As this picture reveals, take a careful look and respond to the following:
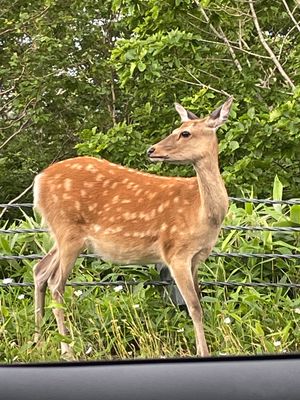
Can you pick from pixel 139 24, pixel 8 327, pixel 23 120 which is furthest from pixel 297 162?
pixel 23 120

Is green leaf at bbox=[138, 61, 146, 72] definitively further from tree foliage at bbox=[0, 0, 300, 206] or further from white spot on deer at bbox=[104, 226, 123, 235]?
Result: white spot on deer at bbox=[104, 226, 123, 235]

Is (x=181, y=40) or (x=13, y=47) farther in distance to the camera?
(x=13, y=47)

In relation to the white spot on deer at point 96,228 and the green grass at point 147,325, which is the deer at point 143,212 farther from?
the green grass at point 147,325

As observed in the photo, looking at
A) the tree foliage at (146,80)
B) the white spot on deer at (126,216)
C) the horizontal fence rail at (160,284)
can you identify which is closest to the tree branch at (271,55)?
the tree foliage at (146,80)

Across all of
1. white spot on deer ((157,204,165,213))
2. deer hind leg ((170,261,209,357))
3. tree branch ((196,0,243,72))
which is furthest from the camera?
tree branch ((196,0,243,72))

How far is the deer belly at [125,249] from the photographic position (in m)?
Answer: 2.77

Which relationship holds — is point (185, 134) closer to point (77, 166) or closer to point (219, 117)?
point (219, 117)

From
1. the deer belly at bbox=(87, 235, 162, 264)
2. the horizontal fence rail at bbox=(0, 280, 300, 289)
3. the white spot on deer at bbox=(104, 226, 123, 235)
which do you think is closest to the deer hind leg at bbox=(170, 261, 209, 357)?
the deer belly at bbox=(87, 235, 162, 264)

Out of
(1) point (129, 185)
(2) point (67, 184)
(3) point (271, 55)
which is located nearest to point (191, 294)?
(1) point (129, 185)

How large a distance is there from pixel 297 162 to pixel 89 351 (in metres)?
3.67

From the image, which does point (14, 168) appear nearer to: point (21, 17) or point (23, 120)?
point (23, 120)

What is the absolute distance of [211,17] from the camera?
21.8 ft

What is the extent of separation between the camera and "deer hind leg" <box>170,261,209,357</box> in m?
2.65

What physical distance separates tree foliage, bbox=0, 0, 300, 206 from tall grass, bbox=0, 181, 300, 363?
1.68 metres
